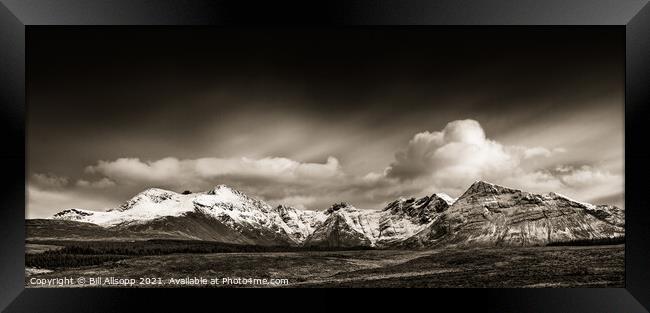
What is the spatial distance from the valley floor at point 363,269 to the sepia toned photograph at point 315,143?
3cm

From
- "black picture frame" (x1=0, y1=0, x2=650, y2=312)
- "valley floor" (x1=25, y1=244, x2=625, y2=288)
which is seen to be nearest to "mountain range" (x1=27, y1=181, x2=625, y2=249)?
"valley floor" (x1=25, y1=244, x2=625, y2=288)

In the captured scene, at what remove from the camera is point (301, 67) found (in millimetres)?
7238

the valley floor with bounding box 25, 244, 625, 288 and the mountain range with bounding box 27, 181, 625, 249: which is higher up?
the mountain range with bounding box 27, 181, 625, 249

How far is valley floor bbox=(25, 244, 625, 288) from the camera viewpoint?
6.98 metres

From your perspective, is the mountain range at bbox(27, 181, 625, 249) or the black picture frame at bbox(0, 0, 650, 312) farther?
the mountain range at bbox(27, 181, 625, 249)

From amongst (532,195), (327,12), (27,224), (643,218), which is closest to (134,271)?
(27,224)

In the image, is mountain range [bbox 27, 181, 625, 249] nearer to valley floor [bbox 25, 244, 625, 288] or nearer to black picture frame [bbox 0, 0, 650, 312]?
valley floor [bbox 25, 244, 625, 288]

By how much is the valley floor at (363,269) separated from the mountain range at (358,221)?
0.21m

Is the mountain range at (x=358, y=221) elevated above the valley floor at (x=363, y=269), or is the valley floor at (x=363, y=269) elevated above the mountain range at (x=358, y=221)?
the mountain range at (x=358, y=221)

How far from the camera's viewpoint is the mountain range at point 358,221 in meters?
6.96

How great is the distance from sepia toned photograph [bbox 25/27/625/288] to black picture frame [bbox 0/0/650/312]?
30cm

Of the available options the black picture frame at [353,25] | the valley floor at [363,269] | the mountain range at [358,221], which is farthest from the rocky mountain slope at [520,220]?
the black picture frame at [353,25]

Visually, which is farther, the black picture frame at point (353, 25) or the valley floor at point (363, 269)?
the valley floor at point (363, 269)

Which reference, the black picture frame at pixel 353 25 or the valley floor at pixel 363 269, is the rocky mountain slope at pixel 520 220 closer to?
the valley floor at pixel 363 269
